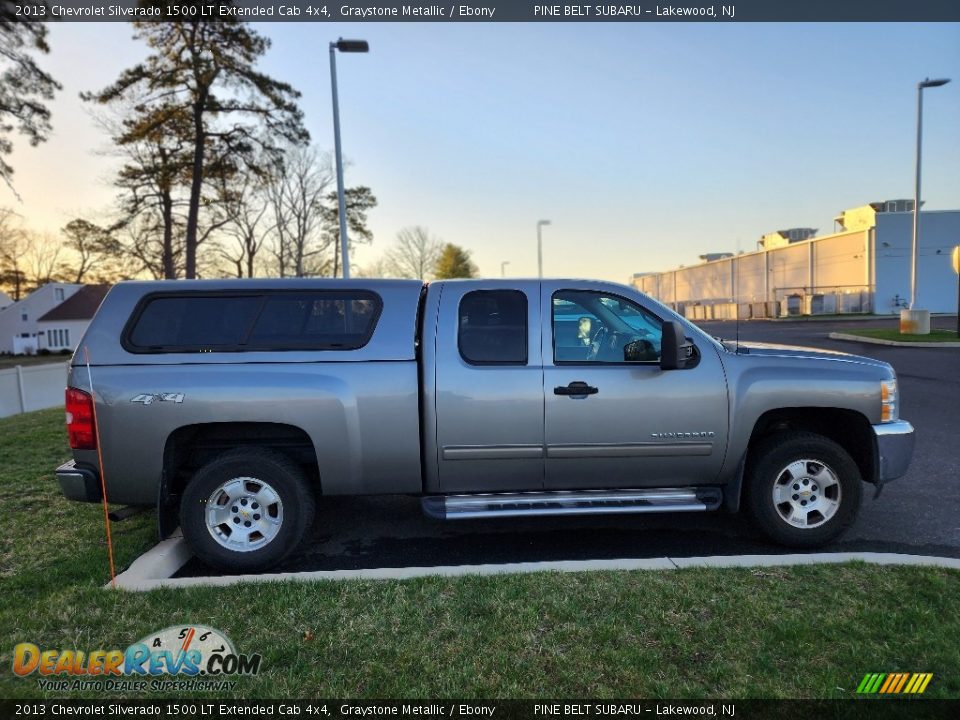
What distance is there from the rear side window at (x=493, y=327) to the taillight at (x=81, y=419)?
7.90ft

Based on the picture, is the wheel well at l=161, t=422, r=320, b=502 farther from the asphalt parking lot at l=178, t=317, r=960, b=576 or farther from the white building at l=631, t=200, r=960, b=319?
the white building at l=631, t=200, r=960, b=319

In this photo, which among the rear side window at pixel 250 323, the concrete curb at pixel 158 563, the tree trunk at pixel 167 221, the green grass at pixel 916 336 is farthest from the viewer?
the tree trunk at pixel 167 221

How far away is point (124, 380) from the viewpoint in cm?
371

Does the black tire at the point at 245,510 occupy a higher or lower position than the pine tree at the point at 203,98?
lower

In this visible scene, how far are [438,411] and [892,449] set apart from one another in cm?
313

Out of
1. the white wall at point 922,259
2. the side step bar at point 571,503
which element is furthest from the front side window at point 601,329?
the white wall at point 922,259

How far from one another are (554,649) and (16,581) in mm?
3320

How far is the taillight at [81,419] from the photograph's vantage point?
368 centimetres

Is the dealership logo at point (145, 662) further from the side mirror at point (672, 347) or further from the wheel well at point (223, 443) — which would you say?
the side mirror at point (672, 347)

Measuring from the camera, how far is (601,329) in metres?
4.28

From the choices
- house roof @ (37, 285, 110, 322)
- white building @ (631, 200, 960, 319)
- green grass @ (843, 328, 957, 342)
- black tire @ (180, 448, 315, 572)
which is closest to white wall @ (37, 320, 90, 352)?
house roof @ (37, 285, 110, 322)

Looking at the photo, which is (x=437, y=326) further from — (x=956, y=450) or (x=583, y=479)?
(x=956, y=450)

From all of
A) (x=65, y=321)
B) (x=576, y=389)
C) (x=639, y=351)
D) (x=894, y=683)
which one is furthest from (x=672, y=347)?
(x=65, y=321)

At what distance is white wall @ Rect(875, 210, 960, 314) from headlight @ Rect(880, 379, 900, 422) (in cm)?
4168
